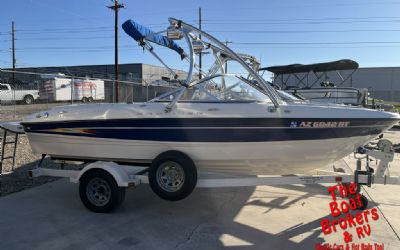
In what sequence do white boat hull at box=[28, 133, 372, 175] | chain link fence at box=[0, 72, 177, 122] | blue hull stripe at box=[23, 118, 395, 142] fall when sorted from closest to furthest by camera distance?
blue hull stripe at box=[23, 118, 395, 142] < white boat hull at box=[28, 133, 372, 175] < chain link fence at box=[0, 72, 177, 122]

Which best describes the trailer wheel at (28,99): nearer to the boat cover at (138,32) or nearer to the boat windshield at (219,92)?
the boat cover at (138,32)

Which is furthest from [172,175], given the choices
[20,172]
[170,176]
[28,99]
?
[28,99]

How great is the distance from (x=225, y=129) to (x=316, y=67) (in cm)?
1092

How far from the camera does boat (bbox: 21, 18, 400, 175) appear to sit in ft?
15.3

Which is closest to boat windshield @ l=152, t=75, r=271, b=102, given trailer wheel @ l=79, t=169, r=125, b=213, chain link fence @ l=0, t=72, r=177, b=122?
trailer wheel @ l=79, t=169, r=125, b=213

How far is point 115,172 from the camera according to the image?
4898mm

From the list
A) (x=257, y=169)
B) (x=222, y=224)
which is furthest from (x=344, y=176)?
(x=222, y=224)

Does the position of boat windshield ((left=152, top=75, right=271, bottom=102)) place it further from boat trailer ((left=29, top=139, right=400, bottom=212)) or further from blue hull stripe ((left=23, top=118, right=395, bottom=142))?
boat trailer ((left=29, top=139, right=400, bottom=212))

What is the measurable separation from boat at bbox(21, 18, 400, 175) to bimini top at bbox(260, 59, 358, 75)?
30.6 ft

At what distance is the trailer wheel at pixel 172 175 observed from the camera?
4.67 meters

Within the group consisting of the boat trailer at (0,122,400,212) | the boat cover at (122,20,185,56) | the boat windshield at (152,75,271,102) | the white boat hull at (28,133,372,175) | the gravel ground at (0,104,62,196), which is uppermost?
the boat cover at (122,20,185,56)

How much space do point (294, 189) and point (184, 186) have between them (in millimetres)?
2394

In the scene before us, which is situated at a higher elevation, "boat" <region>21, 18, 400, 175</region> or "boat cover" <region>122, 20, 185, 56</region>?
"boat cover" <region>122, 20, 185, 56</region>

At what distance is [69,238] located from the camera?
4.14m
